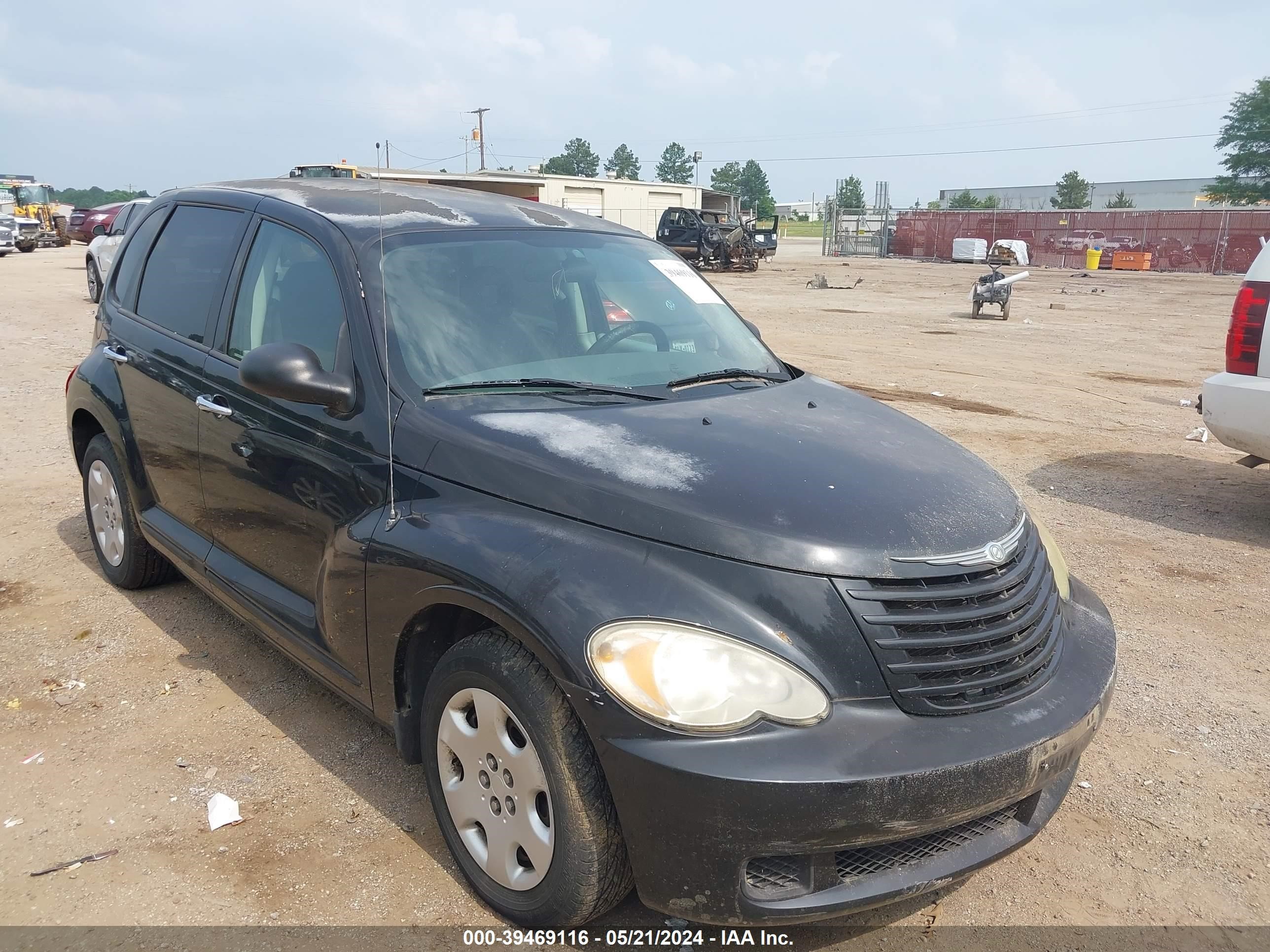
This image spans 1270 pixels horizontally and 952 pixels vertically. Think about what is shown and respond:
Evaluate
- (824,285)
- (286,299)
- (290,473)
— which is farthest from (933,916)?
(824,285)

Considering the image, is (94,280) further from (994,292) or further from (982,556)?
(982,556)

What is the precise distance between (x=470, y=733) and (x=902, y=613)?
3.71ft

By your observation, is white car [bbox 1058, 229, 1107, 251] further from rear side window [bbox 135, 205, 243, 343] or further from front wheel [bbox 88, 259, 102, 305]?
rear side window [bbox 135, 205, 243, 343]

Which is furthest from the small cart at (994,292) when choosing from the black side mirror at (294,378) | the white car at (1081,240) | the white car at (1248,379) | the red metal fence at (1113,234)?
the white car at (1081,240)

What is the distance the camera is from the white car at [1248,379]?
18.4 ft

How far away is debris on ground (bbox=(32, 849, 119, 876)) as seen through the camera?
284cm

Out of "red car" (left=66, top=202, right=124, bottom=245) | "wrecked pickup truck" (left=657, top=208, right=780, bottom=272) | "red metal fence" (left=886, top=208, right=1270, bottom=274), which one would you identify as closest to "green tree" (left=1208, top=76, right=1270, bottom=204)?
"red metal fence" (left=886, top=208, right=1270, bottom=274)

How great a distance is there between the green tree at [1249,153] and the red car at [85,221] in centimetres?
7157

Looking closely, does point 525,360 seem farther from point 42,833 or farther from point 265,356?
point 42,833

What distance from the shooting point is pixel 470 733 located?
2.57 meters

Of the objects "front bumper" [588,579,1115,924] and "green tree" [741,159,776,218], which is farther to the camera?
"green tree" [741,159,776,218]

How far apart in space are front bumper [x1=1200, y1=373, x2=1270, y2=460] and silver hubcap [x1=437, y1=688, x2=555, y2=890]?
5034 mm

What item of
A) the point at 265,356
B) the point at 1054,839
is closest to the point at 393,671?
the point at 265,356

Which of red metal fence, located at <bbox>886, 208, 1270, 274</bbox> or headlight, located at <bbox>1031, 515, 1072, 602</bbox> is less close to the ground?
red metal fence, located at <bbox>886, 208, 1270, 274</bbox>
